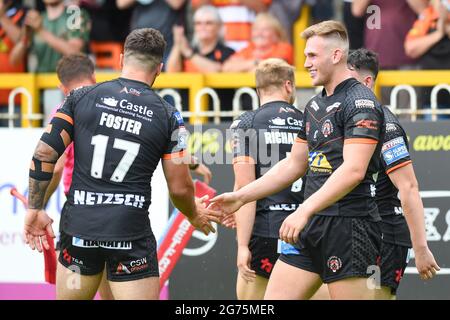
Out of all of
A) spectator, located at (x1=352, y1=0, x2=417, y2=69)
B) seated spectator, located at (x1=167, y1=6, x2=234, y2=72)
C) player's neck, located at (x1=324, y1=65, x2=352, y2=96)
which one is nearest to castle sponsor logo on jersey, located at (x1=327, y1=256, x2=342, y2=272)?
player's neck, located at (x1=324, y1=65, x2=352, y2=96)

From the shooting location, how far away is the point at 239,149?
8211mm

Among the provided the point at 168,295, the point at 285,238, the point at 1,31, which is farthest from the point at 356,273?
the point at 1,31

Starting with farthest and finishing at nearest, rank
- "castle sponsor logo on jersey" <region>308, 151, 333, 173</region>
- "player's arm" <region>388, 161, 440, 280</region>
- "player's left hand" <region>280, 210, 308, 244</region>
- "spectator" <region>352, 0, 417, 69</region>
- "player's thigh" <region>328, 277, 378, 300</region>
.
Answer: "spectator" <region>352, 0, 417, 69</region>, "player's arm" <region>388, 161, 440, 280</region>, "castle sponsor logo on jersey" <region>308, 151, 333, 173</region>, "player's thigh" <region>328, 277, 378, 300</region>, "player's left hand" <region>280, 210, 308, 244</region>

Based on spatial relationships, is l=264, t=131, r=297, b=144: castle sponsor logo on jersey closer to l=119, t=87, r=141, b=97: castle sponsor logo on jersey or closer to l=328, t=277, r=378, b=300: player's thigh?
l=119, t=87, r=141, b=97: castle sponsor logo on jersey

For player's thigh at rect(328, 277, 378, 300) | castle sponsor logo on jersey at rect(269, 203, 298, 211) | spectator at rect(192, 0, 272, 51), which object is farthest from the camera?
spectator at rect(192, 0, 272, 51)

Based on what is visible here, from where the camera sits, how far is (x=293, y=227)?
626 cm

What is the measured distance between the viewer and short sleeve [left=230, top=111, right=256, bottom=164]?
8133mm

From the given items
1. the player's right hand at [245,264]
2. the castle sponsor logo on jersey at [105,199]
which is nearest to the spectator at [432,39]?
the player's right hand at [245,264]

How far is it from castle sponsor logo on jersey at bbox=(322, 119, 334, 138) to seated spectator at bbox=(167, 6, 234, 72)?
5.50 metres

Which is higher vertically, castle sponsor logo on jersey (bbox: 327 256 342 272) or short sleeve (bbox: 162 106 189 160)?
short sleeve (bbox: 162 106 189 160)

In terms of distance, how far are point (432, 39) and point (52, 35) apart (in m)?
4.90

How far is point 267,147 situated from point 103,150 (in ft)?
5.93

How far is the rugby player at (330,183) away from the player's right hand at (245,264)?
1.05m

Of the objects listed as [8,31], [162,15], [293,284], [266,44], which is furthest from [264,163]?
[8,31]
